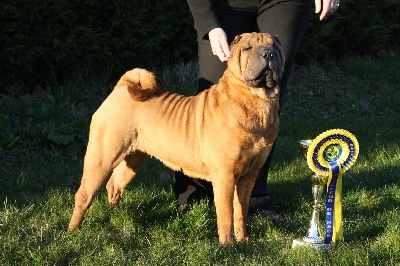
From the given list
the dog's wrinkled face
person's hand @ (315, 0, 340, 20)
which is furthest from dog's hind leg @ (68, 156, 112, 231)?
person's hand @ (315, 0, 340, 20)

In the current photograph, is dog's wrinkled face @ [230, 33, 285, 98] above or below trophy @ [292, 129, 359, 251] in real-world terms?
above

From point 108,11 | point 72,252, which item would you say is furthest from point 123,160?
point 108,11

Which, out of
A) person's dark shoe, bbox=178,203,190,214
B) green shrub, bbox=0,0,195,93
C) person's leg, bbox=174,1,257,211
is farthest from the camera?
green shrub, bbox=0,0,195,93

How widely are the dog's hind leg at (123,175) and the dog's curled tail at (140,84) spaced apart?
512 mm

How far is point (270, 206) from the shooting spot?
194 inches

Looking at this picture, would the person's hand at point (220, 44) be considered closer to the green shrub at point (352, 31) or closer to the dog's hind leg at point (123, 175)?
the dog's hind leg at point (123, 175)

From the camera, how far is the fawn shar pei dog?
3836 millimetres

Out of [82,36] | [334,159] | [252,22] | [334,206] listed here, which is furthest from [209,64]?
[82,36]

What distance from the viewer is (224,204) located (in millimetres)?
3936

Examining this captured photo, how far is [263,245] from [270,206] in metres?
0.81

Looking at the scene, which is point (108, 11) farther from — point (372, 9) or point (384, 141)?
point (372, 9)

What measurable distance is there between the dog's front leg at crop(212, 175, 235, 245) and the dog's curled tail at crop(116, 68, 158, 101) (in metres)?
0.74

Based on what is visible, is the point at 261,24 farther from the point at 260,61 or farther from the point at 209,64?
the point at 260,61

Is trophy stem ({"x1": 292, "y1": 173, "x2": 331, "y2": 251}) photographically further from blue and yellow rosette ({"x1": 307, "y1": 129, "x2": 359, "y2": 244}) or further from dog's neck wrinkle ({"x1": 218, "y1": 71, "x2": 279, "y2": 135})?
dog's neck wrinkle ({"x1": 218, "y1": 71, "x2": 279, "y2": 135})
